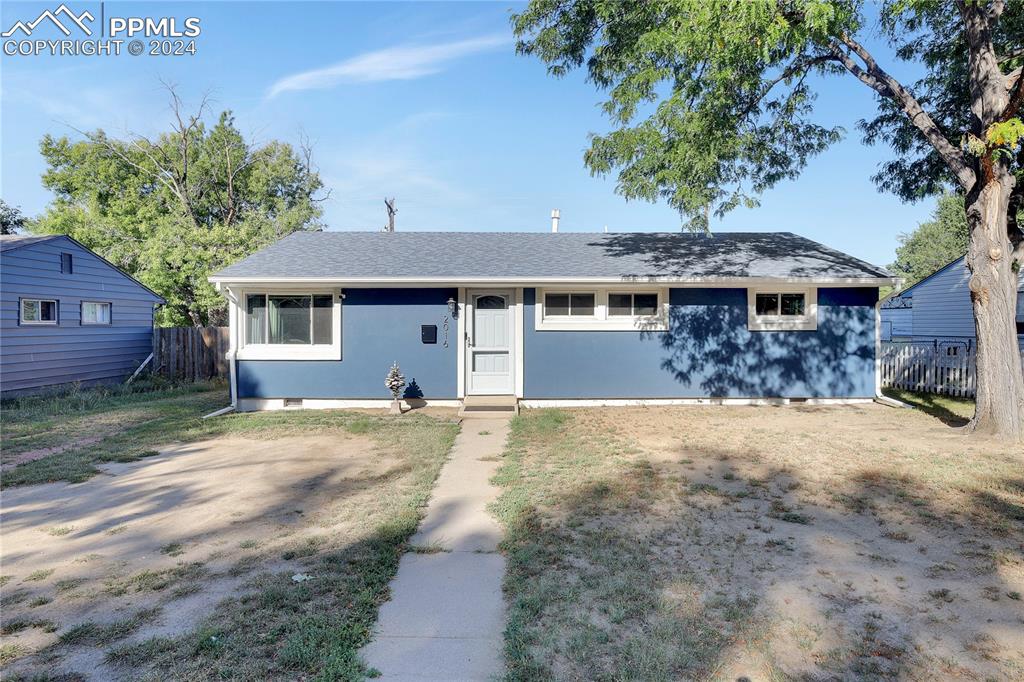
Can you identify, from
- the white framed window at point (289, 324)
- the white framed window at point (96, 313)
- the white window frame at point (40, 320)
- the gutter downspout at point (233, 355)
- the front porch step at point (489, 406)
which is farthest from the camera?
the white framed window at point (96, 313)

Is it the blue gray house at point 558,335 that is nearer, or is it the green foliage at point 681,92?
the green foliage at point 681,92

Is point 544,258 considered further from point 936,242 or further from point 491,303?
point 936,242

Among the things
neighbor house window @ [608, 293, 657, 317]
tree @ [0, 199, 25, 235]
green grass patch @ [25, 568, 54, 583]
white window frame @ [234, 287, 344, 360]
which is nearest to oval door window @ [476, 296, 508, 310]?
neighbor house window @ [608, 293, 657, 317]

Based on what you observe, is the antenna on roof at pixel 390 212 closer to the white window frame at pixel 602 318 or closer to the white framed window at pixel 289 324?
the white framed window at pixel 289 324

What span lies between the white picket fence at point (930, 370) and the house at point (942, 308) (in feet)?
22.9

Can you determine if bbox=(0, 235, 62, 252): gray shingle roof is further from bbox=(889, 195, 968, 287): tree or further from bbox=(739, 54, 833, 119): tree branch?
bbox=(889, 195, 968, 287): tree

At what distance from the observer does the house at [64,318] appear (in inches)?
440

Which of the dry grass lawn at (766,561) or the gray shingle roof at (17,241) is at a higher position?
the gray shingle roof at (17,241)

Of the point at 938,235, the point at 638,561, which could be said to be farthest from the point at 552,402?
the point at 938,235

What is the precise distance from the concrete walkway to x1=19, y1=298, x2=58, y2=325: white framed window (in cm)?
1232

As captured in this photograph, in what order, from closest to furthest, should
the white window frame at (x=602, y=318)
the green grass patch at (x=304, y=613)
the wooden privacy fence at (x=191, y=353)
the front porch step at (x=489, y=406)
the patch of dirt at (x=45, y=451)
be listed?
the green grass patch at (x=304, y=613), the patch of dirt at (x=45, y=451), the front porch step at (x=489, y=406), the white window frame at (x=602, y=318), the wooden privacy fence at (x=191, y=353)

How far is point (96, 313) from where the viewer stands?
1355 cm

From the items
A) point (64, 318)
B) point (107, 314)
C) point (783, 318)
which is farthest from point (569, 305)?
point (107, 314)

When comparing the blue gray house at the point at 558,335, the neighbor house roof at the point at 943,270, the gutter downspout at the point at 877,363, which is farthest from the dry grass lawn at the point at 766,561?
the neighbor house roof at the point at 943,270
